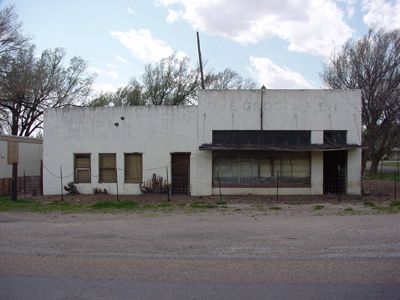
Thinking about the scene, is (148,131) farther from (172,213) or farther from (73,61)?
(73,61)

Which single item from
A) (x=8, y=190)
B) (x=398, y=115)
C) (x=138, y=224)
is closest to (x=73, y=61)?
(x=8, y=190)

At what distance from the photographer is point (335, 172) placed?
23.2 meters

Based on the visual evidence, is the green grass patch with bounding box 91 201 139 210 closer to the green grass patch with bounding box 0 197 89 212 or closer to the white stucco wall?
the green grass patch with bounding box 0 197 89 212

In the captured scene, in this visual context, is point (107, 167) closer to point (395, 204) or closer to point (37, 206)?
point (37, 206)

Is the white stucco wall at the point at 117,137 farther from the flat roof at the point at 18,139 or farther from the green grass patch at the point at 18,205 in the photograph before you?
the green grass patch at the point at 18,205

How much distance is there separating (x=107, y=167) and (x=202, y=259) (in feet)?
49.3

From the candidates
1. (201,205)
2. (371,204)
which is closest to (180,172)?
(201,205)

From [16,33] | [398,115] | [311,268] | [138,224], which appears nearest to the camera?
[311,268]

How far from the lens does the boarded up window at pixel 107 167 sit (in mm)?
22438

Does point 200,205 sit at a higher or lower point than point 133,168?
lower

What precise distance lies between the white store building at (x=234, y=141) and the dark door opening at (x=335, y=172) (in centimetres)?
10

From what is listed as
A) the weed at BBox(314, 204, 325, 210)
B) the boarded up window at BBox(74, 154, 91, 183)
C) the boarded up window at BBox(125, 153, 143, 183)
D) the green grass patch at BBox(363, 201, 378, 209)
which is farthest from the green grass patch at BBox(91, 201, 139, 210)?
the green grass patch at BBox(363, 201, 378, 209)

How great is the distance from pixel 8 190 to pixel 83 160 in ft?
14.1

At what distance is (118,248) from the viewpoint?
30.6ft
